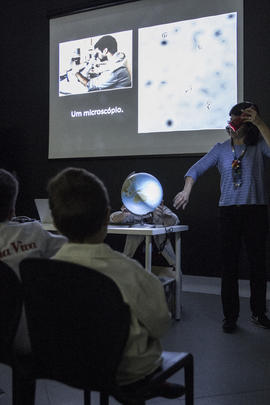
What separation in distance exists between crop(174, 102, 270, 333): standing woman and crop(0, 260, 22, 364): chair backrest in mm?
1953

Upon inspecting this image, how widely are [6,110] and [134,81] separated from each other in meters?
1.79

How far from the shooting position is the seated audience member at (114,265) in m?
1.03

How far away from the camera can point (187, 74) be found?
13.1ft

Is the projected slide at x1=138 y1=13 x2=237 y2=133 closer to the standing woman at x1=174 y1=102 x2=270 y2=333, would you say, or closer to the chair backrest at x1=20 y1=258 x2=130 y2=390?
the standing woman at x1=174 y1=102 x2=270 y2=333

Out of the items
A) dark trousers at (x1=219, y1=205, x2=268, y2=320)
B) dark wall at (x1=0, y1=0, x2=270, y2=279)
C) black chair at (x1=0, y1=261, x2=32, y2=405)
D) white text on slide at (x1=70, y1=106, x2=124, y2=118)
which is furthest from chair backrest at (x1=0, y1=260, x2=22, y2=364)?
white text on slide at (x1=70, y1=106, x2=124, y2=118)

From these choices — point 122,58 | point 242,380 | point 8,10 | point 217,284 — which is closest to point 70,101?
point 122,58

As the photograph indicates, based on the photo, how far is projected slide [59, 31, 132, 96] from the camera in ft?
14.1

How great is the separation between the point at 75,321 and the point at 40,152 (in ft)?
13.5

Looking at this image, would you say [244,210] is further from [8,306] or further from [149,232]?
[8,306]

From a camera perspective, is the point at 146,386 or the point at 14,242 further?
the point at 14,242

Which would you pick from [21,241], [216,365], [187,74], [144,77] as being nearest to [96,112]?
[144,77]

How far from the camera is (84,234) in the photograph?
42.9 inches

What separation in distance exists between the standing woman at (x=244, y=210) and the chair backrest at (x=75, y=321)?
197 centimetres

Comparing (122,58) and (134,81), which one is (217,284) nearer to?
(134,81)
